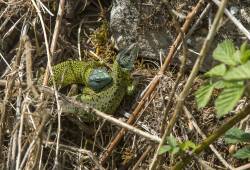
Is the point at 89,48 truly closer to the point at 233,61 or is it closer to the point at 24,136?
the point at 24,136

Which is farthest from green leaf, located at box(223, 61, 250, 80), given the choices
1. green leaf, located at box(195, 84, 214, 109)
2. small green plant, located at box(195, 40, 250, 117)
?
green leaf, located at box(195, 84, 214, 109)

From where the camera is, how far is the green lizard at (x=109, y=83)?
355cm

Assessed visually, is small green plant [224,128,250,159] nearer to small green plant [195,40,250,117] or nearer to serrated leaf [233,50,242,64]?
small green plant [195,40,250,117]

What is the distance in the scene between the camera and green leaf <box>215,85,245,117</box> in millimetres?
1710

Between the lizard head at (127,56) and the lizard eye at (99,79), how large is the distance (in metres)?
0.15

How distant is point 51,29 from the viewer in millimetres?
3779

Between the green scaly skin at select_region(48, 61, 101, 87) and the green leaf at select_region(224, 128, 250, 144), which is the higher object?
the green scaly skin at select_region(48, 61, 101, 87)

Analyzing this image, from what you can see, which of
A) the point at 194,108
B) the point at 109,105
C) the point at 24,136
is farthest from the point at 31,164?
the point at 194,108

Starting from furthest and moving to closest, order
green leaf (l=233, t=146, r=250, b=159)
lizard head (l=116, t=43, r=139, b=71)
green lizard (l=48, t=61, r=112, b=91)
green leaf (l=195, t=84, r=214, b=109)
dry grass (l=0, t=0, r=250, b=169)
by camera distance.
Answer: green lizard (l=48, t=61, r=112, b=91) < lizard head (l=116, t=43, r=139, b=71) < dry grass (l=0, t=0, r=250, b=169) < green leaf (l=233, t=146, r=250, b=159) < green leaf (l=195, t=84, r=214, b=109)

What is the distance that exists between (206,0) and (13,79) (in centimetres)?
125

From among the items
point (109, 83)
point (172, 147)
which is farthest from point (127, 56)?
point (172, 147)

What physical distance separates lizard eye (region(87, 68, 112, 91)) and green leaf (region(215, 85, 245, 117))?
6.39ft

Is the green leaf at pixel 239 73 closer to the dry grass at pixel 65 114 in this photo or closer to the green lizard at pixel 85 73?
the dry grass at pixel 65 114

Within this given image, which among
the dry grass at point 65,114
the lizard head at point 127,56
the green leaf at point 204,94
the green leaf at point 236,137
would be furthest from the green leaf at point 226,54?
the lizard head at point 127,56
